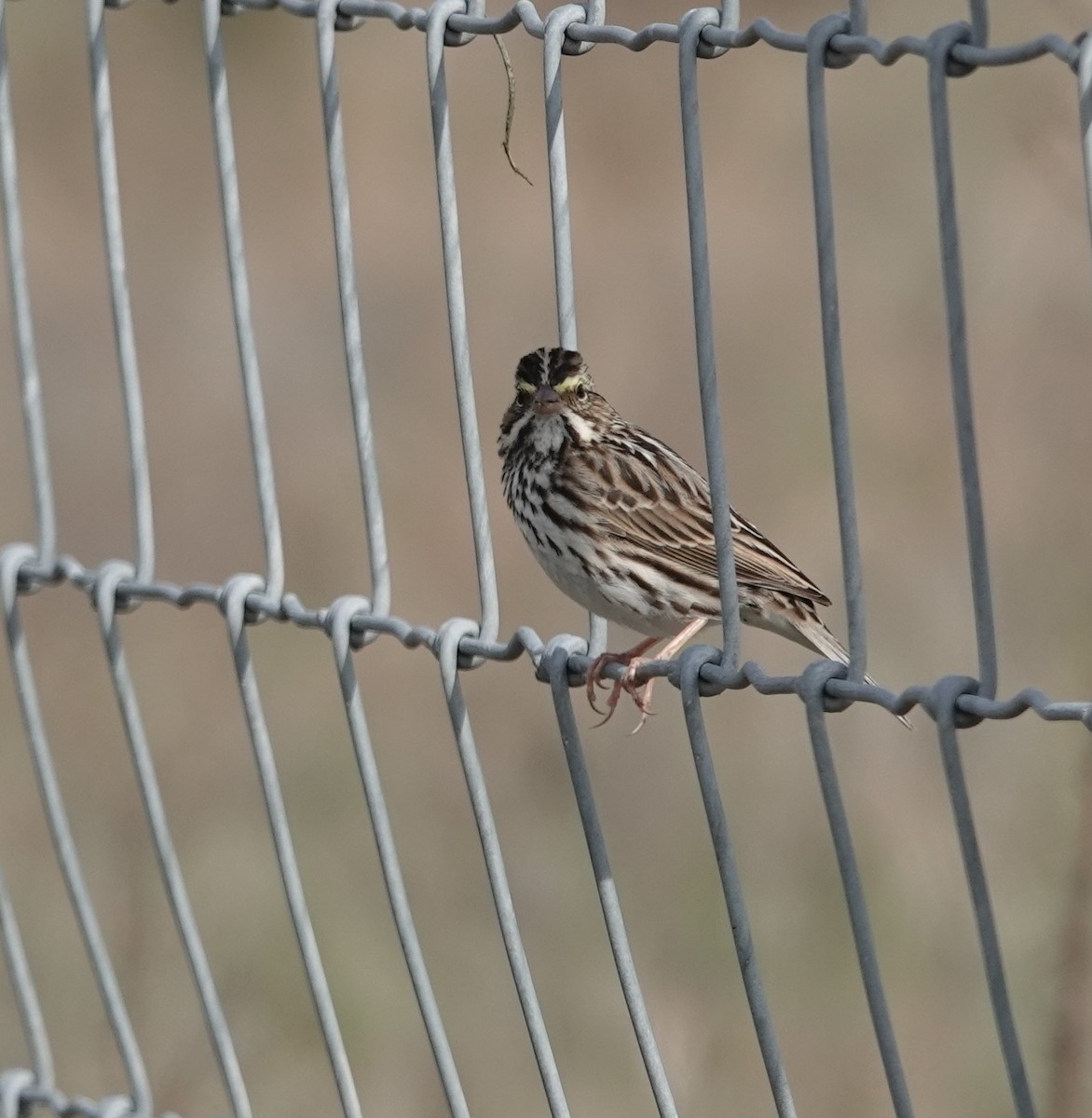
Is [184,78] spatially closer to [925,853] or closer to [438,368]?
[438,368]

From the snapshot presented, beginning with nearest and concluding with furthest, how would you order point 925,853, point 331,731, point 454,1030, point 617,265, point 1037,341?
1. point 454,1030
2. point 925,853
3. point 331,731
4. point 1037,341
5. point 617,265

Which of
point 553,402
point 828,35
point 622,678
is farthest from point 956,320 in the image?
point 553,402

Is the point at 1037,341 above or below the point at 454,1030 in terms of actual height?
above

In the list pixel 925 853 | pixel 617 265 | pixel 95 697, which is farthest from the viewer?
pixel 617 265

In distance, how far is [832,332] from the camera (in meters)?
2.57

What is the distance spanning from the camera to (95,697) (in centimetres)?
930

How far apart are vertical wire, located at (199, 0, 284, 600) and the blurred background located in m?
1.66

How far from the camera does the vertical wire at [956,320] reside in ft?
7.83

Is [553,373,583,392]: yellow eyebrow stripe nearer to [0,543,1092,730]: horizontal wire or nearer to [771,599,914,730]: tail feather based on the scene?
[771,599,914,730]: tail feather

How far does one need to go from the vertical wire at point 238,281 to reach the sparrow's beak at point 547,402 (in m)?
1.56

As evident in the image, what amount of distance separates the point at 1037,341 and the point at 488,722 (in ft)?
13.2

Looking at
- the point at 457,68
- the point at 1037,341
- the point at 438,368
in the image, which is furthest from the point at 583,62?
the point at 1037,341

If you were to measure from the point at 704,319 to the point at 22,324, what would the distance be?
1888mm

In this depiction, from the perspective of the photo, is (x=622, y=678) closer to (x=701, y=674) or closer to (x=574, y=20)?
(x=701, y=674)
